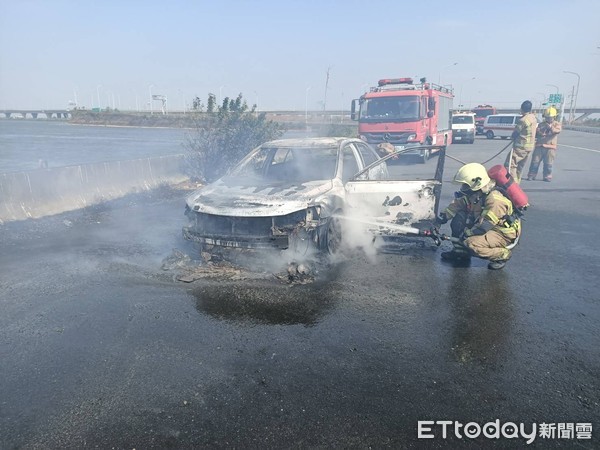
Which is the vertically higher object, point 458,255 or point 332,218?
point 332,218

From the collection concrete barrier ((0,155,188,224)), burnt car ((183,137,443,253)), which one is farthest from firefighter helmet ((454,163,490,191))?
concrete barrier ((0,155,188,224))

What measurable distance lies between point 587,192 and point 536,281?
288 inches

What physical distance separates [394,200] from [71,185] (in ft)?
22.4

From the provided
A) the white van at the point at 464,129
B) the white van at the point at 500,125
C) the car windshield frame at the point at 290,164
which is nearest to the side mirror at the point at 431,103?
the car windshield frame at the point at 290,164

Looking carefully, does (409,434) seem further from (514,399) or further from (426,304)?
(426,304)

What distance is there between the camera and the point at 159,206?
9.62m

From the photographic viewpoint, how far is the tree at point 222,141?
1207cm

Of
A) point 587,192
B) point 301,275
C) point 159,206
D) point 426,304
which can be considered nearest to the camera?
point 426,304

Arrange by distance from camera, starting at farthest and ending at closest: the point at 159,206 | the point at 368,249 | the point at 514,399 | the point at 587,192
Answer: the point at 587,192, the point at 159,206, the point at 368,249, the point at 514,399

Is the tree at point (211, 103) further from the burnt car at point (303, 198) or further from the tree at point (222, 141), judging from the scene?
the burnt car at point (303, 198)

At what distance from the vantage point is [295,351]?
12.0 feet

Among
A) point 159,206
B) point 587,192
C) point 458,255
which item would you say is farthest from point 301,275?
point 587,192

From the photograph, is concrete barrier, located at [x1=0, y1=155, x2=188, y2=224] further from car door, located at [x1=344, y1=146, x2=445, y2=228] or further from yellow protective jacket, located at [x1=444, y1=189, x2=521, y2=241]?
yellow protective jacket, located at [x1=444, y1=189, x2=521, y2=241]

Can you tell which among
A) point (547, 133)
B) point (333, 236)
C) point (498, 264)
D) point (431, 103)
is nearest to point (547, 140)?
point (547, 133)
